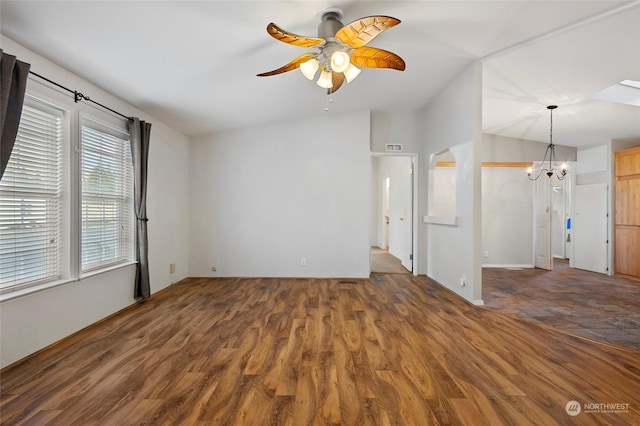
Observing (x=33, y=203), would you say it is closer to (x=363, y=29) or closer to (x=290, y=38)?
(x=290, y=38)

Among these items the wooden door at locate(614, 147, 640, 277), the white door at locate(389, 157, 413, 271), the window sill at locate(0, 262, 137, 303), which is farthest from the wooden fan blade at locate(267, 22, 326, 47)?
the wooden door at locate(614, 147, 640, 277)

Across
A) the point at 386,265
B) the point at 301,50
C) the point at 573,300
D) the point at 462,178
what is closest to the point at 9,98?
the point at 301,50

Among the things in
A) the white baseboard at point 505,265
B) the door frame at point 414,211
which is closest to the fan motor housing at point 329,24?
the door frame at point 414,211

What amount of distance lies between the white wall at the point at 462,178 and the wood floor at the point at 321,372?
64cm

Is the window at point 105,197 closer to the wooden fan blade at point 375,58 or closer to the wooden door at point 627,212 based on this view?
the wooden fan blade at point 375,58

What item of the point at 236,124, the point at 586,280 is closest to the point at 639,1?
the point at 586,280

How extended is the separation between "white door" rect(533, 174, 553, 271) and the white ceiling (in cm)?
160

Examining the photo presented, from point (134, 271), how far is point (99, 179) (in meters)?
1.19

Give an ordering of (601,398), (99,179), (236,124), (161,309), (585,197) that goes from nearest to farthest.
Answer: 1. (601,398)
2. (99,179)
3. (161,309)
4. (236,124)
5. (585,197)

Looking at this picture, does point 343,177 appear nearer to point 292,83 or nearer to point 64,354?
point 292,83

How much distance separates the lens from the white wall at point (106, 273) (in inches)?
84.0

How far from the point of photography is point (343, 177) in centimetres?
482

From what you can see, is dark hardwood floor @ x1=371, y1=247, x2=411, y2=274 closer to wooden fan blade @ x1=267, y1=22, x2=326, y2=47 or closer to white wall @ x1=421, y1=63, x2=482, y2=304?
white wall @ x1=421, y1=63, x2=482, y2=304

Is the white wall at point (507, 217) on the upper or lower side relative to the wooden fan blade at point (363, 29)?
lower
